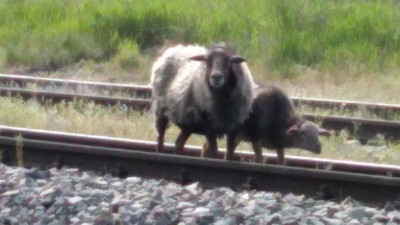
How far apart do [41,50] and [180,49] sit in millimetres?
7431

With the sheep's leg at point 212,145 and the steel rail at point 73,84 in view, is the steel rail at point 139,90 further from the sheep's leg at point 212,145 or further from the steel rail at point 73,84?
the sheep's leg at point 212,145

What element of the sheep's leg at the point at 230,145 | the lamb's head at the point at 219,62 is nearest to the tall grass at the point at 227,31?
the sheep's leg at the point at 230,145

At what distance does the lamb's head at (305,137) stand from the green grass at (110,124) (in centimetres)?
39

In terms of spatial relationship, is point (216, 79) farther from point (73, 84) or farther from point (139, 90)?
point (73, 84)

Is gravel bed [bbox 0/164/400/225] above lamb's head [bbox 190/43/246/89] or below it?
below

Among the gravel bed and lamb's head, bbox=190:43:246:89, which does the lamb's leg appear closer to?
lamb's head, bbox=190:43:246:89

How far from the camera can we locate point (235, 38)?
726 inches

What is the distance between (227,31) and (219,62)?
853cm

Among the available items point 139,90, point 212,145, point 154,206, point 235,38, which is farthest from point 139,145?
point 235,38

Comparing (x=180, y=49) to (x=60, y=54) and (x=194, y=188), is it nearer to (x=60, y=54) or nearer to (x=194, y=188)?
(x=194, y=188)

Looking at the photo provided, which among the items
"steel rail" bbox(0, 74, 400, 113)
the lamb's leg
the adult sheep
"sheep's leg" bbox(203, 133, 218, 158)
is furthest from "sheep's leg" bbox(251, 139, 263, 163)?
"steel rail" bbox(0, 74, 400, 113)

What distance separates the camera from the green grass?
11539 millimetres

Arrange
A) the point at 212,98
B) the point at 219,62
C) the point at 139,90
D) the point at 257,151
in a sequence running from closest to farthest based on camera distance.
→ the point at 219,62
the point at 212,98
the point at 257,151
the point at 139,90

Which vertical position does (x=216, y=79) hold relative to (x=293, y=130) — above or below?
above
